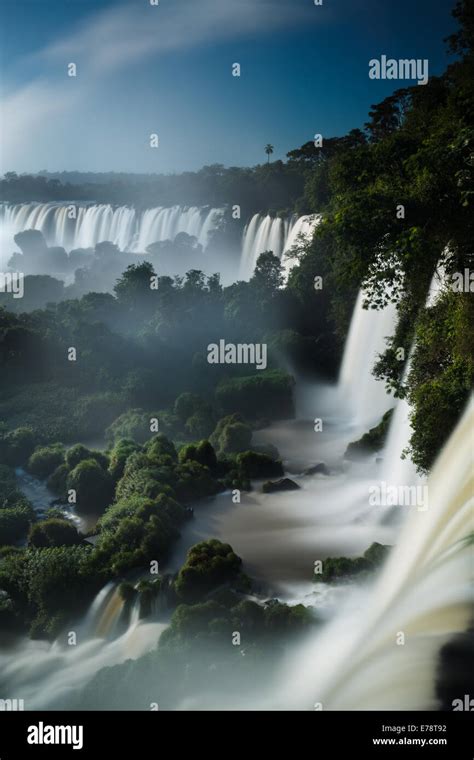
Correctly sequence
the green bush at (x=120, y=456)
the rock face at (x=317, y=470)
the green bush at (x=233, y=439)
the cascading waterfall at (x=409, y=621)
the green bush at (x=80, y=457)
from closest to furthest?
the cascading waterfall at (x=409, y=621), the rock face at (x=317, y=470), the green bush at (x=120, y=456), the green bush at (x=80, y=457), the green bush at (x=233, y=439)

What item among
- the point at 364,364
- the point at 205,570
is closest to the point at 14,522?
the point at 205,570

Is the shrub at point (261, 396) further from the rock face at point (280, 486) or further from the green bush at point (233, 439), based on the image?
the rock face at point (280, 486)

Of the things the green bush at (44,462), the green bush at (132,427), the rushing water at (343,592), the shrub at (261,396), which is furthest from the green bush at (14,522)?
the shrub at (261,396)

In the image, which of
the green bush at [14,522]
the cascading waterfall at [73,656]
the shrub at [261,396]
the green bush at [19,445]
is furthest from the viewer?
the shrub at [261,396]

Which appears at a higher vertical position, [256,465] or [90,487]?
[256,465]

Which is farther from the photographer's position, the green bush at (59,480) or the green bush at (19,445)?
the green bush at (19,445)

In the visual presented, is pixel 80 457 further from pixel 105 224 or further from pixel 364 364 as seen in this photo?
pixel 105 224

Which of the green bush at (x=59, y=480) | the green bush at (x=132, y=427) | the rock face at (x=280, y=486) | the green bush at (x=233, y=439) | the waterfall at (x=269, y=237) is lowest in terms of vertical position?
the rock face at (x=280, y=486)
